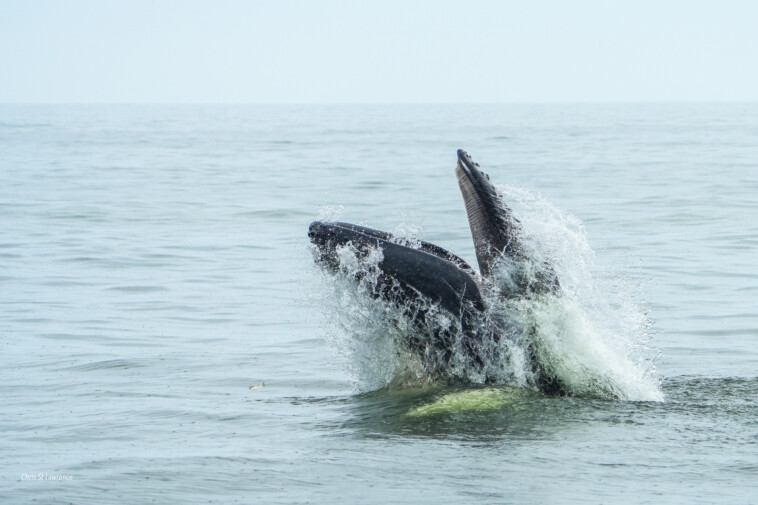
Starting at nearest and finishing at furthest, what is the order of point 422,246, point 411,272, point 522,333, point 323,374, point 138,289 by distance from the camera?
point 411,272 → point 522,333 → point 422,246 → point 323,374 → point 138,289

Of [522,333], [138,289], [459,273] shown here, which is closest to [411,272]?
[459,273]

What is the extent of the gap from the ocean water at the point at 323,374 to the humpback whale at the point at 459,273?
25 centimetres

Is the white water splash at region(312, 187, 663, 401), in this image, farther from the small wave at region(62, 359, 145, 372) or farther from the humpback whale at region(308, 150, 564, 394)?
the small wave at region(62, 359, 145, 372)

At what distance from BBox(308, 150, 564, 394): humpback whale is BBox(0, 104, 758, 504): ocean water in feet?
0.82

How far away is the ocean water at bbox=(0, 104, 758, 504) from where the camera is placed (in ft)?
19.6

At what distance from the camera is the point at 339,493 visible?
5.73 metres

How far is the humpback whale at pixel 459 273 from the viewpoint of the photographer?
6.89 meters

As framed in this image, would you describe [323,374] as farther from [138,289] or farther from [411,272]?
[138,289]

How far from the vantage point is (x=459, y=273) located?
6.91 m

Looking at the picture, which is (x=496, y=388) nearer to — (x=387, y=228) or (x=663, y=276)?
(x=663, y=276)

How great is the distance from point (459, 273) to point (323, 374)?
2924 mm

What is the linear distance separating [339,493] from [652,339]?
18.7 ft

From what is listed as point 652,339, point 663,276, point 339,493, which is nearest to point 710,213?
point 663,276

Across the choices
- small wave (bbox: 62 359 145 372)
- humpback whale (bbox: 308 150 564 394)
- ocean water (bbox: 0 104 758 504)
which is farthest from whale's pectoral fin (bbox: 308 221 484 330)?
small wave (bbox: 62 359 145 372)
